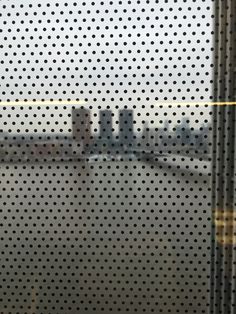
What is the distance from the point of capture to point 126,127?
4.61ft

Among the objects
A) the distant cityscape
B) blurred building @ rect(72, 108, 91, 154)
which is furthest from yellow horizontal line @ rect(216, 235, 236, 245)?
blurred building @ rect(72, 108, 91, 154)

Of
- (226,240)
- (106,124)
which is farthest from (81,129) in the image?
(226,240)

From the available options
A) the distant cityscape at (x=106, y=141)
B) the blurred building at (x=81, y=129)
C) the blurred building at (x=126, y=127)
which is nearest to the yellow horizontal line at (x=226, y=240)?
the distant cityscape at (x=106, y=141)

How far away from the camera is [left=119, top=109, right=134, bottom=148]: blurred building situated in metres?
1.39

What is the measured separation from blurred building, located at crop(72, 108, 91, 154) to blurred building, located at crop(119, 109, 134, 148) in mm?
128

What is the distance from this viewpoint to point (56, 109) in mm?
1394

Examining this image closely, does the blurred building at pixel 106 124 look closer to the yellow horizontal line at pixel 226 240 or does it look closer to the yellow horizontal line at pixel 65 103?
the yellow horizontal line at pixel 65 103

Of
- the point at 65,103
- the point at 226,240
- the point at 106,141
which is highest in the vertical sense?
the point at 65,103

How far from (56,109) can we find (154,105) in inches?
15.1

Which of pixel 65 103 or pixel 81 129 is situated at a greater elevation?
pixel 65 103

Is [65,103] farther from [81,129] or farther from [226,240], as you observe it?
[226,240]

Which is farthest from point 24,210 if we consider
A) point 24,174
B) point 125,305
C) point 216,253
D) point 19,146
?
point 216,253

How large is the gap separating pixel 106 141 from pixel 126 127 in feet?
0.34

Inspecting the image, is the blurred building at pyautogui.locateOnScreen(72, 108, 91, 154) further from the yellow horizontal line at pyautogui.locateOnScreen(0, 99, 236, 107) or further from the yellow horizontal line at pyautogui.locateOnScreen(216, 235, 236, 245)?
the yellow horizontal line at pyautogui.locateOnScreen(216, 235, 236, 245)
